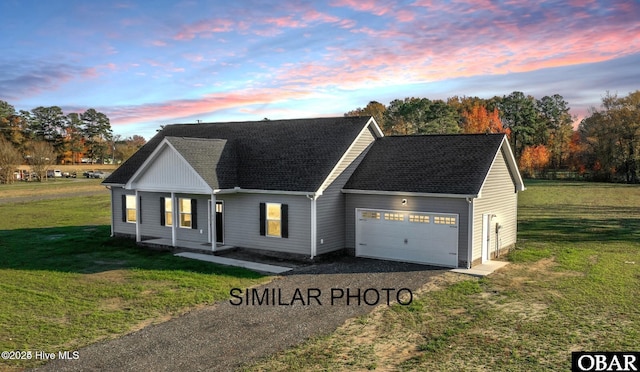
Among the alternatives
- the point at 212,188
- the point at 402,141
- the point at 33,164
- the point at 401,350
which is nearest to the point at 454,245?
the point at 402,141

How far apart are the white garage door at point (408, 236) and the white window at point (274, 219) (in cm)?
303

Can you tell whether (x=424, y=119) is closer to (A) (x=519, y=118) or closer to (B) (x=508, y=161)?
(A) (x=519, y=118)

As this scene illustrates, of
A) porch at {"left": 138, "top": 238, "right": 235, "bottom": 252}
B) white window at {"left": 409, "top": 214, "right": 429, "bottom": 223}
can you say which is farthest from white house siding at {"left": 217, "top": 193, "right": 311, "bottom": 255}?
white window at {"left": 409, "top": 214, "right": 429, "bottom": 223}

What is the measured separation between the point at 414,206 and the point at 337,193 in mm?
3102

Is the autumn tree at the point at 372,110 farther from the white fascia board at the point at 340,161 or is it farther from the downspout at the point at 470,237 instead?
the downspout at the point at 470,237

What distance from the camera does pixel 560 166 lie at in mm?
86375

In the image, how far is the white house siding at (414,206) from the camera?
16.8 m

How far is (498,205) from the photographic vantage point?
19.0 meters

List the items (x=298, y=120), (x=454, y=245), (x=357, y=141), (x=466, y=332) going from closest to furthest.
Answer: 1. (x=466, y=332)
2. (x=454, y=245)
3. (x=357, y=141)
4. (x=298, y=120)

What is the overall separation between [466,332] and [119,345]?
728 centimetres

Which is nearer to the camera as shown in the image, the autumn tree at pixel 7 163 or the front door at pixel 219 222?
the front door at pixel 219 222

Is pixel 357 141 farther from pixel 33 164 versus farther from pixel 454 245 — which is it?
pixel 33 164

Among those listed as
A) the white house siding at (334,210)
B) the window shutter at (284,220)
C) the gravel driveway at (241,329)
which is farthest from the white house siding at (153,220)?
the gravel driveway at (241,329)

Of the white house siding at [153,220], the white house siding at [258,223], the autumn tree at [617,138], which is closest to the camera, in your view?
the white house siding at [258,223]
